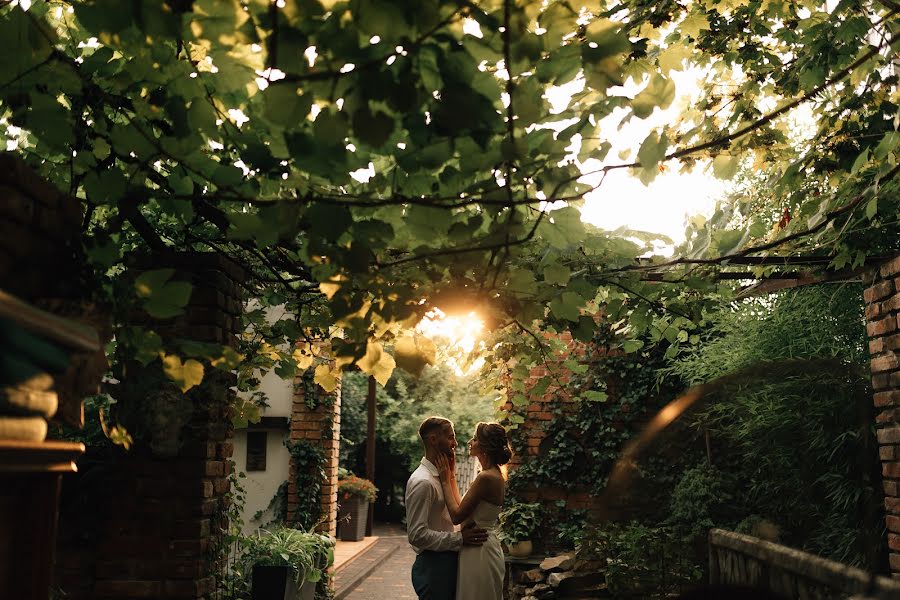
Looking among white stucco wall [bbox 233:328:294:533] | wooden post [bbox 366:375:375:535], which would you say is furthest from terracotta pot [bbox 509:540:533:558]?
wooden post [bbox 366:375:375:535]

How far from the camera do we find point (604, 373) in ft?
26.9

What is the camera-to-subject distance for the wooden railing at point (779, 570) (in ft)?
7.68

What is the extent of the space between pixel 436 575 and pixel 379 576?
6.83m

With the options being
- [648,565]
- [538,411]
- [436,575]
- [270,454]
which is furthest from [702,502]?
[270,454]

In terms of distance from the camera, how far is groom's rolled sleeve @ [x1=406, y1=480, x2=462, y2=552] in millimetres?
4371

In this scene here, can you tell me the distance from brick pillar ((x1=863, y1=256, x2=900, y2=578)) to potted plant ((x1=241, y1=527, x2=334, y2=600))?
14.2 ft

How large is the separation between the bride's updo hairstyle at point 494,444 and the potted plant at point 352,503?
10.3 m

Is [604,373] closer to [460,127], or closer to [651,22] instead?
[651,22]

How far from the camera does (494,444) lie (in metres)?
4.74

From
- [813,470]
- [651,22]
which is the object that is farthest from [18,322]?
[813,470]

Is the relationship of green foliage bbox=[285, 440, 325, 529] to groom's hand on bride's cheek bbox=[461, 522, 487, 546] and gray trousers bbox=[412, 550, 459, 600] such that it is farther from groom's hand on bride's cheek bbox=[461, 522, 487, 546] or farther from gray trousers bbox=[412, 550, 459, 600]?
groom's hand on bride's cheek bbox=[461, 522, 487, 546]

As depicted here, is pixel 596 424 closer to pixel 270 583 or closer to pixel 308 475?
pixel 308 475

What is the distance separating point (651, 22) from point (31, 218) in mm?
2607

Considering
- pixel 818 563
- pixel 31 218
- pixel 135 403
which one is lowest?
pixel 818 563
